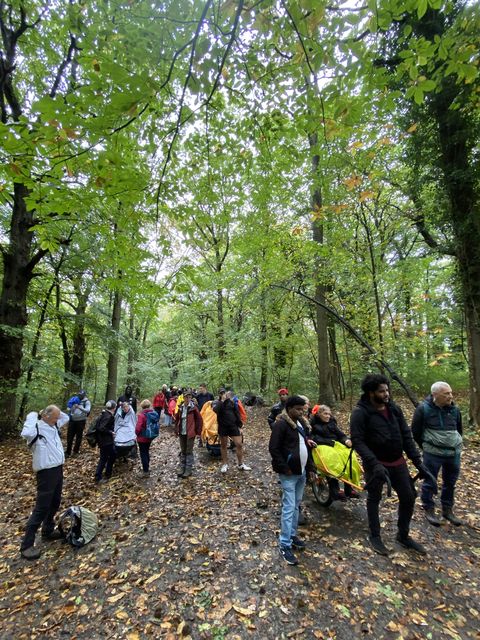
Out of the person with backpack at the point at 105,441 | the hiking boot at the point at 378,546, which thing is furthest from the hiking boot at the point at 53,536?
the hiking boot at the point at 378,546

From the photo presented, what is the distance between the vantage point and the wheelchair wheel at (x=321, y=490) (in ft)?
16.7

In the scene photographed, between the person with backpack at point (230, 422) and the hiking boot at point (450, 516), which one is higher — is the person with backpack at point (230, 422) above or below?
above

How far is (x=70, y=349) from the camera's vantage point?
618 inches

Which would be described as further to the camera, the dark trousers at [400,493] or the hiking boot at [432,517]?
the hiking boot at [432,517]

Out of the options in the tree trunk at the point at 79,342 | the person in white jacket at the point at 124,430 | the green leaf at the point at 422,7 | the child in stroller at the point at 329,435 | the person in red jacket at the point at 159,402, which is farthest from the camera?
the tree trunk at the point at 79,342

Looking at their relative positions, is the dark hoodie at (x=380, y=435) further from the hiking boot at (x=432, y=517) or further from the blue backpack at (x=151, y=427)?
the blue backpack at (x=151, y=427)

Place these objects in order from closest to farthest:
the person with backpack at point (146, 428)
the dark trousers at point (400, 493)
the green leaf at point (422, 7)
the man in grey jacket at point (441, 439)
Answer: the green leaf at point (422, 7), the dark trousers at point (400, 493), the man in grey jacket at point (441, 439), the person with backpack at point (146, 428)

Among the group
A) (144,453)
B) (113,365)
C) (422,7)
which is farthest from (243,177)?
(113,365)

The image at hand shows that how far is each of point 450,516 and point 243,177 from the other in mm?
6936

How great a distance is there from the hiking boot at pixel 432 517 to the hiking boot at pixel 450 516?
178mm

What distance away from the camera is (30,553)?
14.1ft

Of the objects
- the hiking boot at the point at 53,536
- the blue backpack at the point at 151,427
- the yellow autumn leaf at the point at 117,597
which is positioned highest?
the blue backpack at the point at 151,427

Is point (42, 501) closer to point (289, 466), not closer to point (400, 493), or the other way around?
point (289, 466)

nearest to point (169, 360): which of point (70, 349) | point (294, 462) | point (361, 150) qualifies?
point (70, 349)
